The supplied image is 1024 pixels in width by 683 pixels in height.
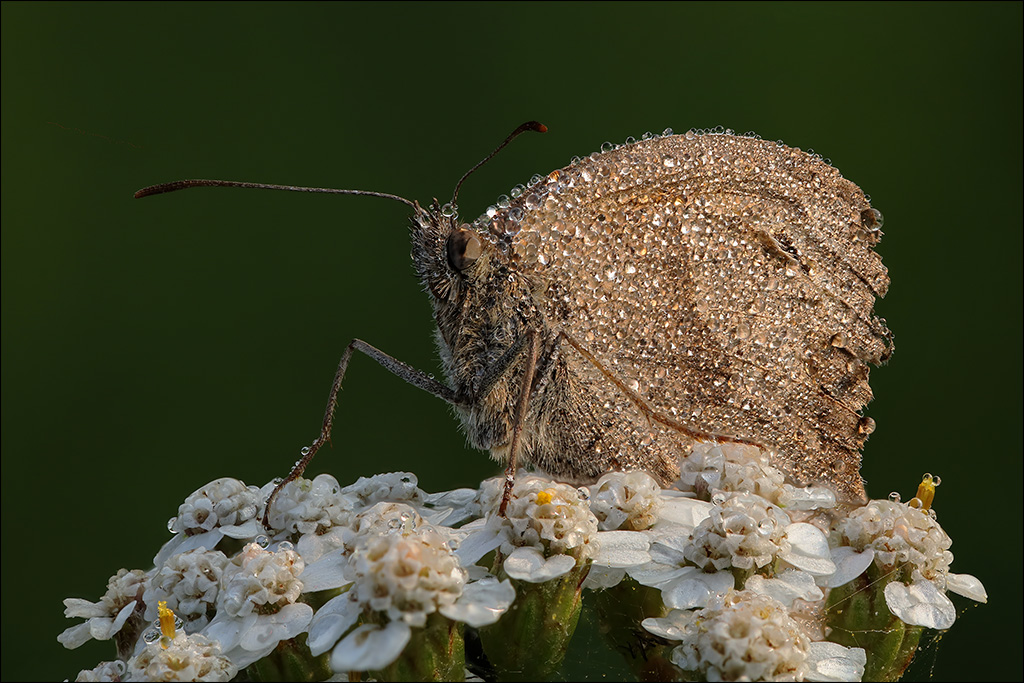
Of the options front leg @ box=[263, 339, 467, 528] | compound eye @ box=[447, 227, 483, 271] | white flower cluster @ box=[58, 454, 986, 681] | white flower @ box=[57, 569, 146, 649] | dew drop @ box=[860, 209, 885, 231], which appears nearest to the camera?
white flower cluster @ box=[58, 454, 986, 681]

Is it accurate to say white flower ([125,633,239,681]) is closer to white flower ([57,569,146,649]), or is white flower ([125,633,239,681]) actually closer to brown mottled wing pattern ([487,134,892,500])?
white flower ([57,569,146,649])

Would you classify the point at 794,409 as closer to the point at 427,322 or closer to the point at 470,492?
the point at 470,492

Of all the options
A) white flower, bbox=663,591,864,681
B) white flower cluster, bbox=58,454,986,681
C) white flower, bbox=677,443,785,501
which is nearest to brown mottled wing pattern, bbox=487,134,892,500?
white flower, bbox=677,443,785,501

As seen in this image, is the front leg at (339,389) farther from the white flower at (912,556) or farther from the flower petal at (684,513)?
the white flower at (912,556)

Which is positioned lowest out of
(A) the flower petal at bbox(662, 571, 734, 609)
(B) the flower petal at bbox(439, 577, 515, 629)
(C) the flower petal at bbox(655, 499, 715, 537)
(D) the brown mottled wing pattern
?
(A) the flower petal at bbox(662, 571, 734, 609)

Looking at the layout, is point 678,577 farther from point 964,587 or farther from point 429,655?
point 964,587

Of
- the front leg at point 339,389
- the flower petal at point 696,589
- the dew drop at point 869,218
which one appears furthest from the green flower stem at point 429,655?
the dew drop at point 869,218

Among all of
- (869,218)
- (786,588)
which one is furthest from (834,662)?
(869,218)
